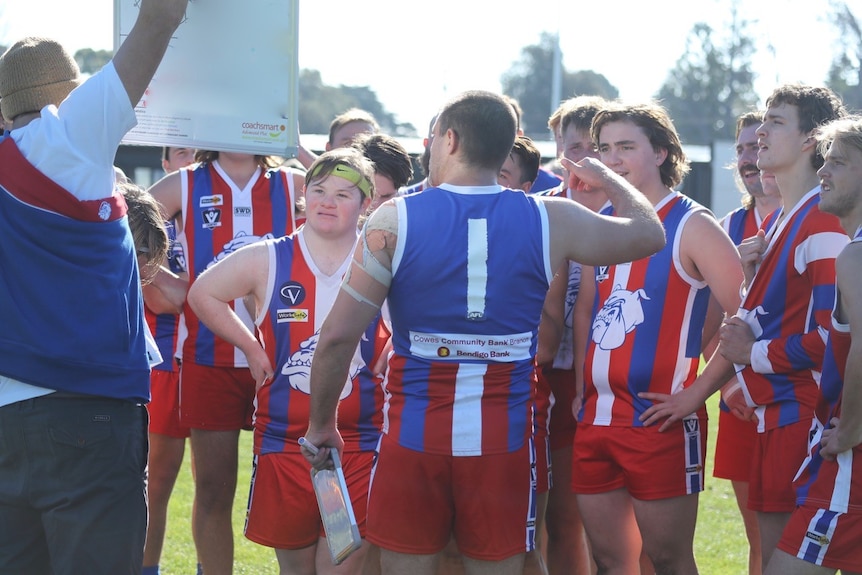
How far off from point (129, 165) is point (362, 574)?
14.1 m

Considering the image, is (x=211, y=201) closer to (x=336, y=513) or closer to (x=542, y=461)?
(x=542, y=461)

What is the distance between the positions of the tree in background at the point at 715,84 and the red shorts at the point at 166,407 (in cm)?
5946

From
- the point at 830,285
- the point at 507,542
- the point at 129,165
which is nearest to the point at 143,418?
the point at 507,542

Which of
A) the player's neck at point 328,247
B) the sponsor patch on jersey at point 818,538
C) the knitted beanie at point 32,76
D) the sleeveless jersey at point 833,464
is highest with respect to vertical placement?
the knitted beanie at point 32,76

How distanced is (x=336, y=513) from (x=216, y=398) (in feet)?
6.31

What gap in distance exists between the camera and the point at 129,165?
1720 centimetres

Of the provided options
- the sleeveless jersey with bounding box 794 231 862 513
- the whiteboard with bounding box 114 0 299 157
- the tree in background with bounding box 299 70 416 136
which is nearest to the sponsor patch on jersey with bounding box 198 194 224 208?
the whiteboard with bounding box 114 0 299 157

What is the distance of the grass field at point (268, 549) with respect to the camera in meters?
6.13

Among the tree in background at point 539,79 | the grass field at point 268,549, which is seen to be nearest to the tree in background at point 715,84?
the tree in background at point 539,79

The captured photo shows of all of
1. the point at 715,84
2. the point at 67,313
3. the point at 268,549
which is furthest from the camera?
the point at 715,84

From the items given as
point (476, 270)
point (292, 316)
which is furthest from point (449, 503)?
point (292, 316)

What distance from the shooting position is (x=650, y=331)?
4250 mm

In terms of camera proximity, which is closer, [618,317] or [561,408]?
[618,317]

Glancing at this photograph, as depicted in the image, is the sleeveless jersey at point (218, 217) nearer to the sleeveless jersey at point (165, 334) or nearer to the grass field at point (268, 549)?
the sleeveless jersey at point (165, 334)
